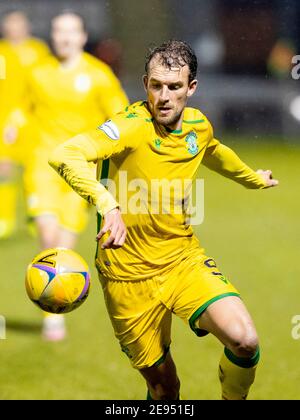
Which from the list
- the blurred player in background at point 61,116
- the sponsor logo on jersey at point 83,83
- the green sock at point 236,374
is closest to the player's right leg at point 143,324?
the green sock at point 236,374

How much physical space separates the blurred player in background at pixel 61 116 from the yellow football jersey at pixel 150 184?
8.68ft

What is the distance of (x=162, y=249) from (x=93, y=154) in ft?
2.63

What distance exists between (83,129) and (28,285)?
349 centimetres

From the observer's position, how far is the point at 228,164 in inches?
229

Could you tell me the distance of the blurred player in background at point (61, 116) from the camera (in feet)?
26.8

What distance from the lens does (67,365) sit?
7359 mm

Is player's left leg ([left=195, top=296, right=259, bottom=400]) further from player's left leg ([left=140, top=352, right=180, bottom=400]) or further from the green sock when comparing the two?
player's left leg ([left=140, top=352, right=180, bottom=400])

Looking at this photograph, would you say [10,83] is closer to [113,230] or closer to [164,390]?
[164,390]

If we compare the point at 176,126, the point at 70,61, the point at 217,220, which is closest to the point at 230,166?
the point at 176,126

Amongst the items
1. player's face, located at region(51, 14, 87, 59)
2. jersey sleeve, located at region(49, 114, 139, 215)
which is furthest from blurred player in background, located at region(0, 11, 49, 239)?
jersey sleeve, located at region(49, 114, 139, 215)

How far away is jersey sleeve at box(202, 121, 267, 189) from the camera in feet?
18.7

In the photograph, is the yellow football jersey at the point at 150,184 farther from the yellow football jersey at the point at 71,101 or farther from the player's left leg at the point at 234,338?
the yellow football jersey at the point at 71,101
